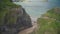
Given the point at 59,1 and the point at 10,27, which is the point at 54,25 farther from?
the point at 10,27

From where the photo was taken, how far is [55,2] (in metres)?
1.88

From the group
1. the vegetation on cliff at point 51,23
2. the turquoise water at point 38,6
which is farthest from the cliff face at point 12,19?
the vegetation on cliff at point 51,23

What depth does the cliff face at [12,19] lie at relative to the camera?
2.21 metres

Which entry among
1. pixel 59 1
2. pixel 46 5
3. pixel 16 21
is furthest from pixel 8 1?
pixel 59 1

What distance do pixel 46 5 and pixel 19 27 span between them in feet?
1.82

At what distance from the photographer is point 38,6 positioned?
1.98m

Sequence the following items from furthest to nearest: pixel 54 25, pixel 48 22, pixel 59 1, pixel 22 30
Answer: pixel 22 30
pixel 59 1
pixel 48 22
pixel 54 25

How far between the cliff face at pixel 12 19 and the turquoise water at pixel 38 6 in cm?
17

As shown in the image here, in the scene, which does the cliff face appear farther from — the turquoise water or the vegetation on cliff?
the vegetation on cliff

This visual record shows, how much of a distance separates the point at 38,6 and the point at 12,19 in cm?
46

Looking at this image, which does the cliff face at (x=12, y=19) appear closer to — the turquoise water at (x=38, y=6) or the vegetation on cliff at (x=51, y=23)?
the turquoise water at (x=38, y=6)

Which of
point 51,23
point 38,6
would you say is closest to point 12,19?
point 38,6

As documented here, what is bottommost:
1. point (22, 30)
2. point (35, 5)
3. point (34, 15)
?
point (22, 30)

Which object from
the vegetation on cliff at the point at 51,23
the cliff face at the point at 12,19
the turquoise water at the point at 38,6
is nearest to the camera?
the vegetation on cliff at the point at 51,23
